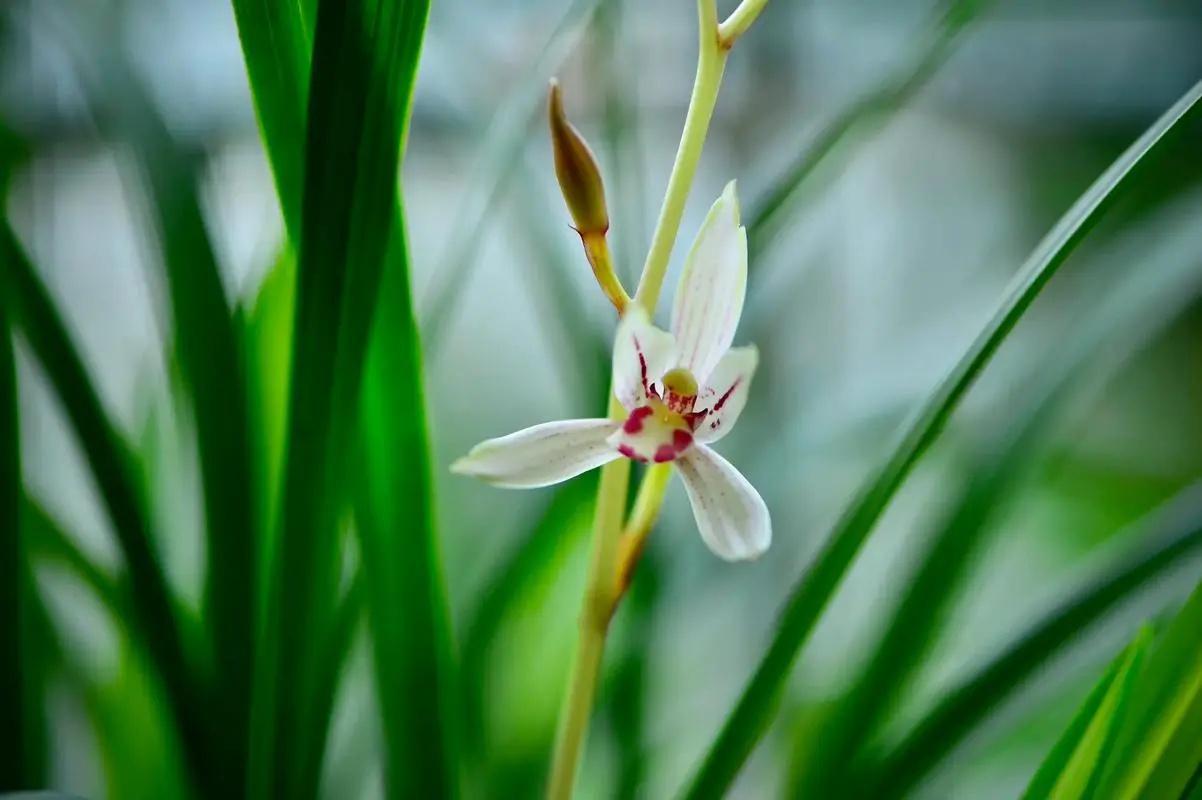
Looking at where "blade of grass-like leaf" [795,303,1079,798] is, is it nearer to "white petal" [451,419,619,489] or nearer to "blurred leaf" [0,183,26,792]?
"white petal" [451,419,619,489]

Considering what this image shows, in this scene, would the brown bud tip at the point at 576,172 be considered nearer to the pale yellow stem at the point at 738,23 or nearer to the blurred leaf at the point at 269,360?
the pale yellow stem at the point at 738,23

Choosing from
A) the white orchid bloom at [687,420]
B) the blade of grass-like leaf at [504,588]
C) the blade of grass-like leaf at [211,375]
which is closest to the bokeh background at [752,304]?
the blade of grass-like leaf at [504,588]

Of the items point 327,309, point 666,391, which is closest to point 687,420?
point 666,391

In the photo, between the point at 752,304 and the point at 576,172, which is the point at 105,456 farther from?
the point at 752,304

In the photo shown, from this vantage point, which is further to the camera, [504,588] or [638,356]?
[504,588]

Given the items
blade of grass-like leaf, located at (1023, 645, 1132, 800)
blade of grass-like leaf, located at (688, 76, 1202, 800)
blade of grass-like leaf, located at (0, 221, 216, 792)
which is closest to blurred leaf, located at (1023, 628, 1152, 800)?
blade of grass-like leaf, located at (1023, 645, 1132, 800)

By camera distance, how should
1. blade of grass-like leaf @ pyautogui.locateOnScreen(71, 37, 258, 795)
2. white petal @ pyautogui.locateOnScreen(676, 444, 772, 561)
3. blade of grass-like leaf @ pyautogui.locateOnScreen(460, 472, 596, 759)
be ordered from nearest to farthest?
white petal @ pyautogui.locateOnScreen(676, 444, 772, 561), blade of grass-like leaf @ pyautogui.locateOnScreen(71, 37, 258, 795), blade of grass-like leaf @ pyautogui.locateOnScreen(460, 472, 596, 759)
